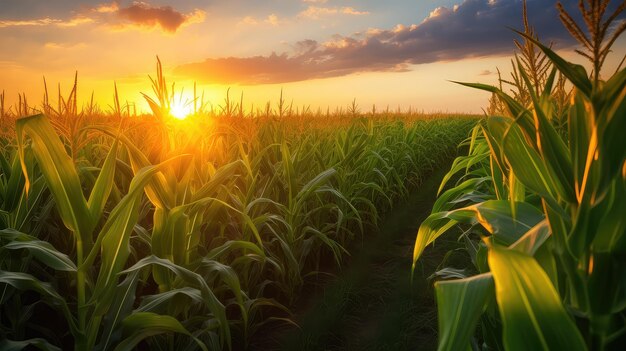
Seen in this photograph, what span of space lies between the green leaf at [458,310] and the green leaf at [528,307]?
0.05m

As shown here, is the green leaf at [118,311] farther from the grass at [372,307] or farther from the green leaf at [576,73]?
the green leaf at [576,73]

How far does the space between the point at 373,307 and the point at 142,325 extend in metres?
2.14

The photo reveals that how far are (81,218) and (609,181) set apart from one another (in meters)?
1.58

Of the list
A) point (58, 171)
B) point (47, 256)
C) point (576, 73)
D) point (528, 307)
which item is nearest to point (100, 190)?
point (58, 171)

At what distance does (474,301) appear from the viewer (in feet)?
3.43

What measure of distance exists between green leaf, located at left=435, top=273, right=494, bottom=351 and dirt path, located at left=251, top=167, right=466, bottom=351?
1865 millimetres

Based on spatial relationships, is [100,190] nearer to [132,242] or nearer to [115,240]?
[115,240]

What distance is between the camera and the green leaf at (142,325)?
5.35ft

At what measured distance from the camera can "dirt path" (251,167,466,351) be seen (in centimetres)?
286

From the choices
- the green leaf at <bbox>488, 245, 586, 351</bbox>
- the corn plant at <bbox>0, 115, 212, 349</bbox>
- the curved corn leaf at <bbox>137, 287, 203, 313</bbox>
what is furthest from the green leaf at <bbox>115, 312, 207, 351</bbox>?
the green leaf at <bbox>488, 245, 586, 351</bbox>

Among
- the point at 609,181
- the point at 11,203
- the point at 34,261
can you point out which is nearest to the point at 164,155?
the point at 11,203

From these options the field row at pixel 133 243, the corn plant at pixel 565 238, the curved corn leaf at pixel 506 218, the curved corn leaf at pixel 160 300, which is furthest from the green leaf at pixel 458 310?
Result: the curved corn leaf at pixel 160 300

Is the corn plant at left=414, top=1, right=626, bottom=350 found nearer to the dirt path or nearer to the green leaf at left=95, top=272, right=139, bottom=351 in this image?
the green leaf at left=95, top=272, right=139, bottom=351

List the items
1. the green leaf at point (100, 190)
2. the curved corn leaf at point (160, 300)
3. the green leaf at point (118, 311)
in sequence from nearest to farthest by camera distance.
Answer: the green leaf at point (100, 190) < the green leaf at point (118, 311) < the curved corn leaf at point (160, 300)
